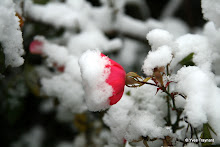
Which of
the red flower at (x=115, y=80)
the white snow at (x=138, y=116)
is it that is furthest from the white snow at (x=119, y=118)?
the red flower at (x=115, y=80)

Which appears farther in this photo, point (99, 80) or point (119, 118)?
point (119, 118)

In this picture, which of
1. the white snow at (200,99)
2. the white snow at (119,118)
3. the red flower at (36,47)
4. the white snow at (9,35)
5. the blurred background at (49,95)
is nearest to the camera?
the white snow at (200,99)

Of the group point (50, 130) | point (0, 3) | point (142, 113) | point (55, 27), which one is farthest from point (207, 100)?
point (50, 130)

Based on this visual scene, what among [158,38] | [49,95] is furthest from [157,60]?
[49,95]

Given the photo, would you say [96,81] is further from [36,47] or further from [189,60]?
[36,47]

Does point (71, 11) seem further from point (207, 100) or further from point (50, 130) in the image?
point (207, 100)

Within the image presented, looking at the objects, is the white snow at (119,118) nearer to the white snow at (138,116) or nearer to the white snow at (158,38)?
the white snow at (138,116)

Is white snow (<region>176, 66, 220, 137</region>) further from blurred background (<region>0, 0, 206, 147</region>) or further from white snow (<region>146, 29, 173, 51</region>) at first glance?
blurred background (<region>0, 0, 206, 147</region>)
